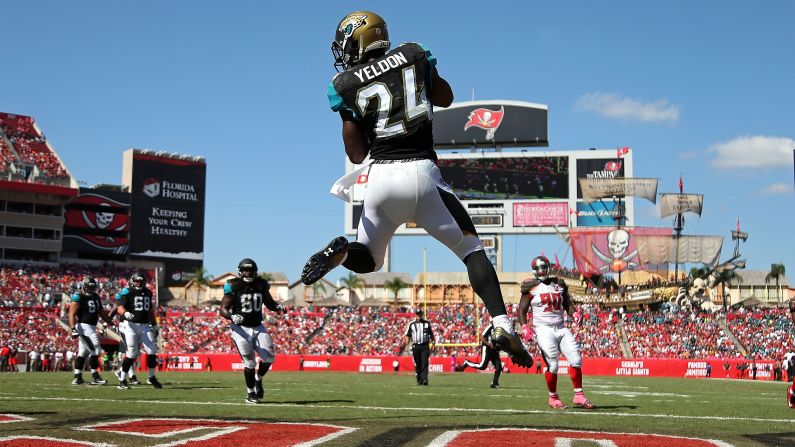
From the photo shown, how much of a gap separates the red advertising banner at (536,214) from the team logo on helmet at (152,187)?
38.7 metres

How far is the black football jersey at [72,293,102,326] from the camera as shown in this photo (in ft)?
62.6

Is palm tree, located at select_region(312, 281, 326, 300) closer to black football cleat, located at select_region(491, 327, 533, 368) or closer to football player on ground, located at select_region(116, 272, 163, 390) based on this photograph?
football player on ground, located at select_region(116, 272, 163, 390)

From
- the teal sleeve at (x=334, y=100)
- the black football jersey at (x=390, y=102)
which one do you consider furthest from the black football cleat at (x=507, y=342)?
the teal sleeve at (x=334, y=100)

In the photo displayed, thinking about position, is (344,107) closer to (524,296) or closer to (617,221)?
(524,296)

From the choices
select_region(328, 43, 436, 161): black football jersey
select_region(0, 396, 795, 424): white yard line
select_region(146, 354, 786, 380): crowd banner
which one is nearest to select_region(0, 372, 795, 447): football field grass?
select_region(0, 396, 795, 424): white yard line

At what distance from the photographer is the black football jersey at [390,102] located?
613cm

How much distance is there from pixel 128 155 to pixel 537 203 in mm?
43360

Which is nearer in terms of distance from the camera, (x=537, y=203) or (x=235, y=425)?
(x=235, y=425)

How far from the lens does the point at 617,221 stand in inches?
2793

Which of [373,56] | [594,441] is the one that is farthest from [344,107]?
[594,441]

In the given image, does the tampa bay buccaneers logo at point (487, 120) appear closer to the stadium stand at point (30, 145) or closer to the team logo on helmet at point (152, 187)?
the team logo on helmet at point (152, 187)

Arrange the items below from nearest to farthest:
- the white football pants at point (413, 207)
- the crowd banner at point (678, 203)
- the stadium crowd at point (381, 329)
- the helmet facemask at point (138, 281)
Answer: the white football pants at point (413, 207)
the helmet facemask at point (138, 281)
the stadium crowd at point (381, 329)
the crowd banner at point (678, 203)

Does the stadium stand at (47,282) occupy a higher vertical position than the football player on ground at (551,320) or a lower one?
higher

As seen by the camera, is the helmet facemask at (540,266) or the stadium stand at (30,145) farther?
the stadium stand at (30,145)
